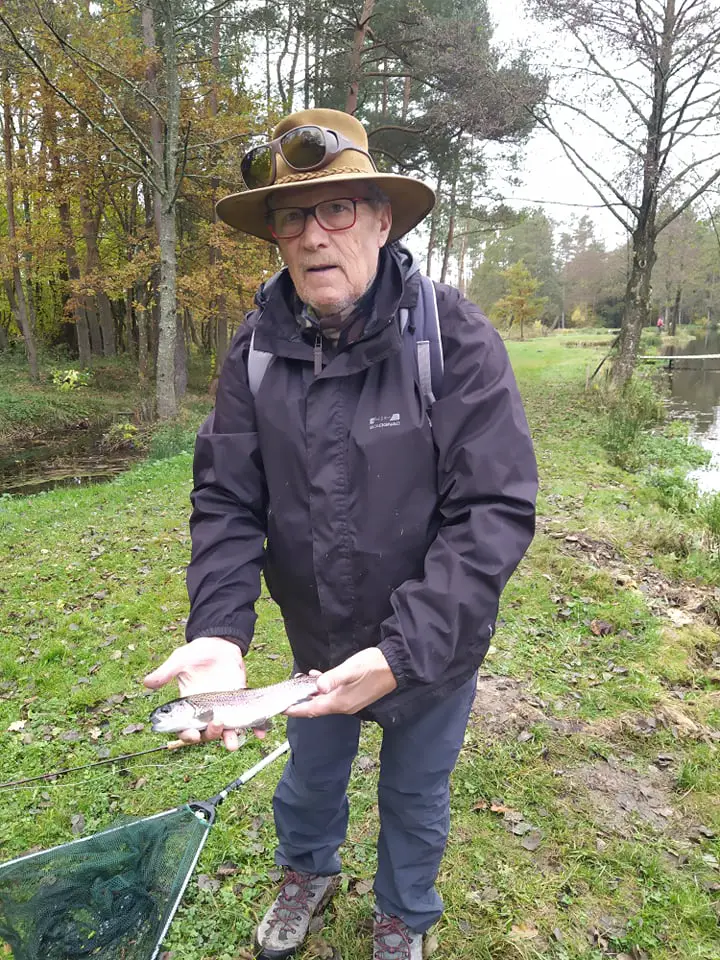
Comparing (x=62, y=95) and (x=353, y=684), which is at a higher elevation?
(x=62, y=95)

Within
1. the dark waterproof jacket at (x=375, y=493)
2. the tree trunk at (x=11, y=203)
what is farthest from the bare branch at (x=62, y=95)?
the dark waterproof jacket at (x=375, y=493)

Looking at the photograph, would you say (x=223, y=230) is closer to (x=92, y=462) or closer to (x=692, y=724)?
(x=92, y=462)

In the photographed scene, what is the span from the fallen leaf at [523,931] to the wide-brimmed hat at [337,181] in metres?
2.97

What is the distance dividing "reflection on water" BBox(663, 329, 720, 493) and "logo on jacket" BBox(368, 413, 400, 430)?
10.1 metres

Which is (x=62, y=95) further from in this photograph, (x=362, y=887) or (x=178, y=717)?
(x=362, y=887)

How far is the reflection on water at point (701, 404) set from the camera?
11703 millimetres

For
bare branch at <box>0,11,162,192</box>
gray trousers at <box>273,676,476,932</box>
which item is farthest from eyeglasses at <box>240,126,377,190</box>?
bare branch at <box>0,11,162,192</box>

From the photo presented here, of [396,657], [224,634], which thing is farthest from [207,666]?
[396,657]

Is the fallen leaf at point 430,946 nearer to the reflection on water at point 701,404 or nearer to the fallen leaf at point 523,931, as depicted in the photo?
the fallen leaf at point 523,931

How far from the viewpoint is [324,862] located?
256 centimetres

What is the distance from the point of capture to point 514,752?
12.2ft

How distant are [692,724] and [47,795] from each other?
13.2ft

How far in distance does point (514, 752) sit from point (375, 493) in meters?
2.64

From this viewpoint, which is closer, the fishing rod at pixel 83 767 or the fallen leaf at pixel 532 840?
the fallen leaf at pixel 532 840
